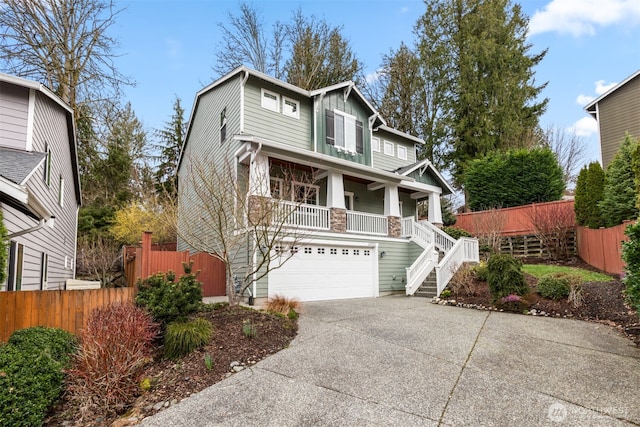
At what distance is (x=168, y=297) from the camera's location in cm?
658

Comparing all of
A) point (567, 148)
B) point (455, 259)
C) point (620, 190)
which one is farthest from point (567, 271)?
A: point (567, 148)

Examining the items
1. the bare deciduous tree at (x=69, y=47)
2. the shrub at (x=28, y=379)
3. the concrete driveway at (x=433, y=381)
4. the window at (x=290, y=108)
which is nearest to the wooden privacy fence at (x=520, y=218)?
the concrete driveway at (x=433, y=381)

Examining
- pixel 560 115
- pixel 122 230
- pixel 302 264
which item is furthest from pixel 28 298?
pixel 560 115

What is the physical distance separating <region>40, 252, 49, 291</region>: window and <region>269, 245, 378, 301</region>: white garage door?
19.5ft

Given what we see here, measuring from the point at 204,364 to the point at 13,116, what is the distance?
7033mm

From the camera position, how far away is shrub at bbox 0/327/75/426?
383 cm

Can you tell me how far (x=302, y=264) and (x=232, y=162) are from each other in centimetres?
420

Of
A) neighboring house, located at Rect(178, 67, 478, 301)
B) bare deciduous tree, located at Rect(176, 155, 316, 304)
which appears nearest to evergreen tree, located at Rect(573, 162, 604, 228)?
neighboring house, located at Rect(178, 67, 478, 301)

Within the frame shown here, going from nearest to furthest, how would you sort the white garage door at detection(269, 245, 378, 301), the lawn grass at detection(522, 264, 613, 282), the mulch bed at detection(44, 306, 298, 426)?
the mulch bed at detection(44, 306, 298, 426), the lawn grass at detection(522, 264, 613, 282), the white garage door at detection(269, 245, 378, 301)

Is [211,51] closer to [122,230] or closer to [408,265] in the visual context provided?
[122,230]

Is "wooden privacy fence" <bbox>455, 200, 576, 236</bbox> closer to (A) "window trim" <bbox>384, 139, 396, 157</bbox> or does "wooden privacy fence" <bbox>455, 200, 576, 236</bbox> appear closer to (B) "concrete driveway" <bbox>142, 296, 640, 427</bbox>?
(A) "window trim" <bbox>384, 139, 396, 157</bbox>

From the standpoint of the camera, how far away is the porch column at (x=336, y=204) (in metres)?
12.5

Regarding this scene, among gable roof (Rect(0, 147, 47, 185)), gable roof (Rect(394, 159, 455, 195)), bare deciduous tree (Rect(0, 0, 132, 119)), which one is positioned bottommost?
gable roof (Rect(0, 147, 47, 185))

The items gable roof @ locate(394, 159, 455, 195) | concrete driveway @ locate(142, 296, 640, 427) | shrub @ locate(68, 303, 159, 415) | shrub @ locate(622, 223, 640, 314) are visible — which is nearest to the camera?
concrete driveway @ locate(142, 296, 640, 427)
